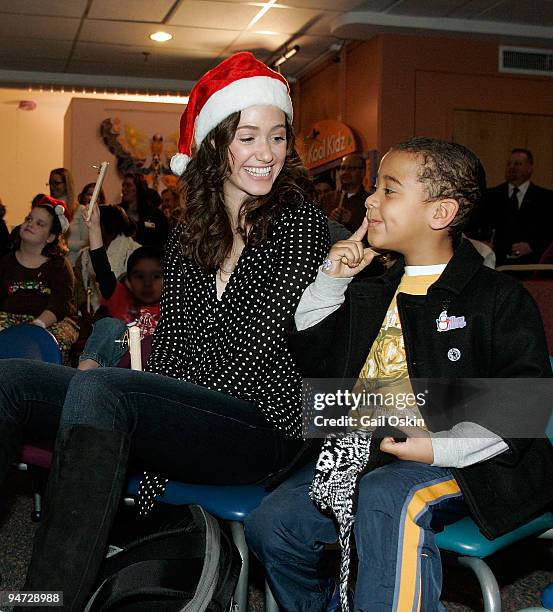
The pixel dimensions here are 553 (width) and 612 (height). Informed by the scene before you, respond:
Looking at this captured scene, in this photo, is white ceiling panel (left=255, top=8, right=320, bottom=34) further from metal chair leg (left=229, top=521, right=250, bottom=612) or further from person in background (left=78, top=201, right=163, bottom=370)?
metal chair leg (left=229, top=521, right=250, bottom=612)

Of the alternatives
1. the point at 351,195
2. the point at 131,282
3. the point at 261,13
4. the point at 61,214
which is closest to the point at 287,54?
the point at 261,13

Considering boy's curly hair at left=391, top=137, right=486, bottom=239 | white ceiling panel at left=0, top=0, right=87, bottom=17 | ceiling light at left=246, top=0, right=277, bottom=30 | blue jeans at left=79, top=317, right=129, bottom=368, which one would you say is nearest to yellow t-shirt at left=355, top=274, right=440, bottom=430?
boy's curly hair at left=391, top=137, right=486, bottom=239

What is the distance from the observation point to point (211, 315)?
159cm

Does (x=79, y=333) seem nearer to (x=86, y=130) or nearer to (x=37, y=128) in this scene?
(x=86, y=130)

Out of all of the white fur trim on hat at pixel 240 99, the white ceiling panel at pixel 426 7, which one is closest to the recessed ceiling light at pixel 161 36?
the white ceiling panel at pixel 426 7

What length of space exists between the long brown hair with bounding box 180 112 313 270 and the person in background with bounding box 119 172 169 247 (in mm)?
3080

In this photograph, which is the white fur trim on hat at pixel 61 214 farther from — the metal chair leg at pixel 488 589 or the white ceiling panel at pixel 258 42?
the white ceiling panel at pixel 258 42

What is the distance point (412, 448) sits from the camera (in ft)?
3.85

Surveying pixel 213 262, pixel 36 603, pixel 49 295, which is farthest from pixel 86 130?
pixel 36 603

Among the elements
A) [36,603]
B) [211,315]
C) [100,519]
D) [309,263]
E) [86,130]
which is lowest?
[36,603]

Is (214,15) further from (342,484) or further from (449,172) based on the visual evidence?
(342,484)

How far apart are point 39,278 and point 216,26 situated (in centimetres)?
402

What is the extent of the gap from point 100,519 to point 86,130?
824 cm

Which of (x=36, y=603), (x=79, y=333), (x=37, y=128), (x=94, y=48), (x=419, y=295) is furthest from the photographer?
(x=37, y=128)
